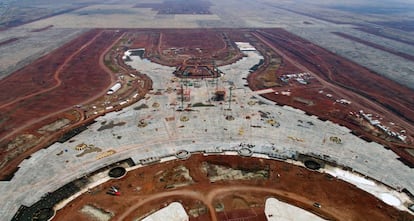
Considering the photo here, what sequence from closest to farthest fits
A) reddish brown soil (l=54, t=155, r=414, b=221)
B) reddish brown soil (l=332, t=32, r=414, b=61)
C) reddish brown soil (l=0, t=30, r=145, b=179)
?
reddish brown soil (l=54, t=155, r=414, b=221)
reddish brown soil (l=0, t=30, r=145, b=179)
reddish brown soil (l=332, t=32, r=414, b=61)

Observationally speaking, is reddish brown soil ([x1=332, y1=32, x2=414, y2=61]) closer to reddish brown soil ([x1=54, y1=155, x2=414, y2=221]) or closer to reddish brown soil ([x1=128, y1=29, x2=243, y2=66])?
reddish brown soil ([x1=128, y1=29, x2=243, y2=66])

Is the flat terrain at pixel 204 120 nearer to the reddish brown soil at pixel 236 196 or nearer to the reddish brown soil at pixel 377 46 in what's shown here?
the reddish brown soil at pixel 236 196

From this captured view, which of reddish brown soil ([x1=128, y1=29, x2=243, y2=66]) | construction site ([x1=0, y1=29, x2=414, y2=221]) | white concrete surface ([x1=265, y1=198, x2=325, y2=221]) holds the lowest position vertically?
white concrete surface ([x1=265, y1=198, x2=325, y2=221])

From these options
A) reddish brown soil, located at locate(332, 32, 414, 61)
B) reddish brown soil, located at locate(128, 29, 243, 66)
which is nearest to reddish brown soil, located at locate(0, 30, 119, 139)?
reddish brown soil, located at locate(128, 29, 243, 66)

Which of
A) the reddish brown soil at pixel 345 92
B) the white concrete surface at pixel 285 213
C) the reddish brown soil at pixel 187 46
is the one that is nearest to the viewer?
the white concrete surface at pixel 285 213

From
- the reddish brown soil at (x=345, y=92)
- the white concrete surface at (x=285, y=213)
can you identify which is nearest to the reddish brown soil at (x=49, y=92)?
the white concrete surface at (x=285, y=213)

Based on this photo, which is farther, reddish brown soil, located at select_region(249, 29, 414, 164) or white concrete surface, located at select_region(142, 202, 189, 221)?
reddish brown soil, located at select_region(249, 29, 414, 164)

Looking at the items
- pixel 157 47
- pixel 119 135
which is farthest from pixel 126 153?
A: pixel 157 47
